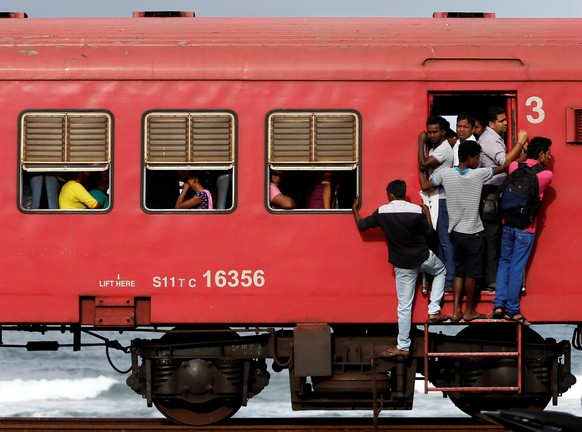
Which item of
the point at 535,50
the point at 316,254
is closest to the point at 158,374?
the point at 316,254

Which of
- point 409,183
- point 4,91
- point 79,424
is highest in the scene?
point 4,91

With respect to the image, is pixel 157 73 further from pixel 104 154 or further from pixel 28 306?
pixel 28 306

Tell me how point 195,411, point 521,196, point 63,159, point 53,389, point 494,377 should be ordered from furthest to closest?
point 53,389, point 195,411, point 494,377, point 63,159, point 521,196

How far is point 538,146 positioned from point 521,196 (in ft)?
1.71

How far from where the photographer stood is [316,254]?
419 inches

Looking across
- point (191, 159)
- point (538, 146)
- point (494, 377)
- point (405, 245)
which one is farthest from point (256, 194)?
point (494, 377)

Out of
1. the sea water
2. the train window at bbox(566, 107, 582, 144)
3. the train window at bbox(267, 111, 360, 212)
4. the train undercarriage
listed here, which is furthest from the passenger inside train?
the sea water

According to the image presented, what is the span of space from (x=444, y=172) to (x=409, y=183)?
390mm

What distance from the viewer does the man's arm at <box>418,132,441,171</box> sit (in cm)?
1059

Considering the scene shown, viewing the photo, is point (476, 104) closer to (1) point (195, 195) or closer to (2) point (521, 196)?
(2) point (521, 196)

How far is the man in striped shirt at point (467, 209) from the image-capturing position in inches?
411

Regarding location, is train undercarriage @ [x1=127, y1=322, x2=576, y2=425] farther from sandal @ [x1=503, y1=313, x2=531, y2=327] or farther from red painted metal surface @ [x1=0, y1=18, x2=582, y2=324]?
red painted metal surface @ [x1=0, y1=18, x2=582, y2=324]

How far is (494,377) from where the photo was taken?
10852mm

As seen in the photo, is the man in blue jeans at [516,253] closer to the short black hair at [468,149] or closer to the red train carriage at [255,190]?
the red train carriage at [255,190]
